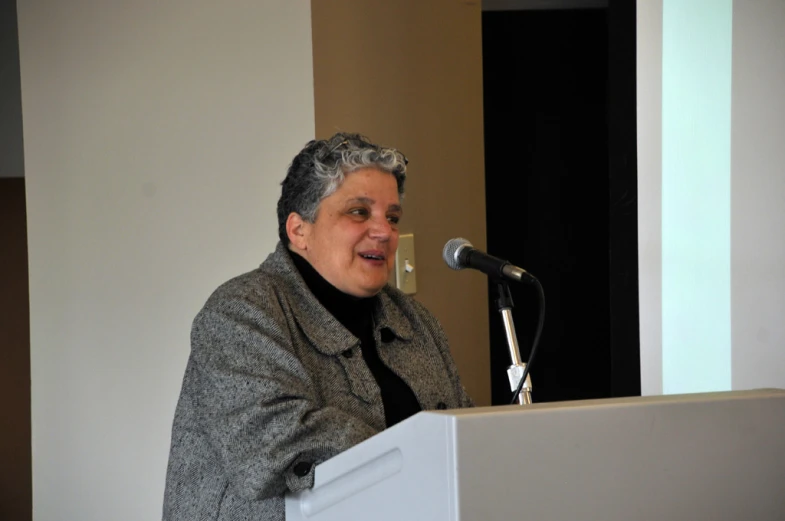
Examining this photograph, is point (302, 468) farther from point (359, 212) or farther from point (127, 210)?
point (127, 210)

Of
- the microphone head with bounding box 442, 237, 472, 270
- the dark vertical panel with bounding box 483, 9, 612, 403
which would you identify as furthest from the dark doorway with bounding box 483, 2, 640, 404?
the microphone head with bounding box 442, 237, 472, 270

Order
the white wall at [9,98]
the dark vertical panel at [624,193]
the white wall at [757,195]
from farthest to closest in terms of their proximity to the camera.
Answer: the white wall at [9,98] → the dark vertical panel at [624,193] → the white wall at [757,195]

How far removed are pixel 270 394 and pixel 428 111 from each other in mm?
1806

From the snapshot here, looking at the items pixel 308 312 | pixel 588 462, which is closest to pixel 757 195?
pixel 308 312

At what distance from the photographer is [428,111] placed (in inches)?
126

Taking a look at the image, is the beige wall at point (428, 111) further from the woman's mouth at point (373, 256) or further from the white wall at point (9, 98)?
the white wall at point (9, 98)

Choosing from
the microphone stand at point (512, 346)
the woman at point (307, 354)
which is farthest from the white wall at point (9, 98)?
the microphone stand at point (512, 346)

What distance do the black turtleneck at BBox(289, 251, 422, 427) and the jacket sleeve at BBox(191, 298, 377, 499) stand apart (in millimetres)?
198

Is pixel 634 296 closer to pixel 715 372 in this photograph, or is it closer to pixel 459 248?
pixel 715 372

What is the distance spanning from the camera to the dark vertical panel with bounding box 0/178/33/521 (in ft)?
13.9

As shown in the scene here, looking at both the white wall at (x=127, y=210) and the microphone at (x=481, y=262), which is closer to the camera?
the microphone at (x=481, y=262)

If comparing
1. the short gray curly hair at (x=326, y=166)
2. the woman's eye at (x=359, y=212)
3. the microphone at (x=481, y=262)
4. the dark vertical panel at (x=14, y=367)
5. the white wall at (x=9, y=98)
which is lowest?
the dark vertical panel at (x=14, y=367)

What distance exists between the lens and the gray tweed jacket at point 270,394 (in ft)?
5.09

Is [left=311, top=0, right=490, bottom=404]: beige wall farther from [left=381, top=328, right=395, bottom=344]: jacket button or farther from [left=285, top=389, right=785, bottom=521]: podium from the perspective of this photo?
[left=285, top=389, right=785, bottom=521]: podium
